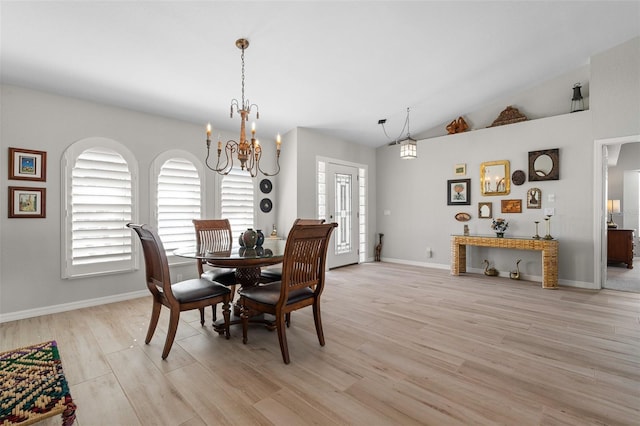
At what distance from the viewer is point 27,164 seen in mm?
3188

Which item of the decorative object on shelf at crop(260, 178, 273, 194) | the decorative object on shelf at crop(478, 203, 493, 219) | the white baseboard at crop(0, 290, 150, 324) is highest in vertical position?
the decorative object on shelf at crop(260, 178, 273, 194)

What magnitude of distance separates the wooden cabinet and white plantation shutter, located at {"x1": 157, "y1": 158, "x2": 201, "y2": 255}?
25.4 feet

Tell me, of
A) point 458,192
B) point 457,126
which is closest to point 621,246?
point 458,192

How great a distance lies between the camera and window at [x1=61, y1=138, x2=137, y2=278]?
3.42 meters

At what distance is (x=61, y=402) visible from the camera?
1750mm

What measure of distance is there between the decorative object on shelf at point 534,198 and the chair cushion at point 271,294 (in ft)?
14.2

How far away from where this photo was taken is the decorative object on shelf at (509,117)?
5.05 m

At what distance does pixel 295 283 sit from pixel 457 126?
193 inches

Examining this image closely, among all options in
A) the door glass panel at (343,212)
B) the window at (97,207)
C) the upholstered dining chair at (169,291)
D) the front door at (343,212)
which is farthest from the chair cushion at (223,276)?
the door glass panel at (343,212)

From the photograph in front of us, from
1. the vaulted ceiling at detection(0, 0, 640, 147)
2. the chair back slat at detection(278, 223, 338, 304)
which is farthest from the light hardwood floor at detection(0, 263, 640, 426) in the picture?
the vaulted ceiling at detection(0, 0, 640, 147)

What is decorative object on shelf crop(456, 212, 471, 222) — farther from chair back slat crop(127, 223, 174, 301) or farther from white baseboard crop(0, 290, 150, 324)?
white baseboard crop(0, 290, 150, 324)

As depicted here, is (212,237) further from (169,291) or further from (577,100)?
(577,100)

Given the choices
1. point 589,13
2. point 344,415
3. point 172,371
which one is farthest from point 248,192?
point 589,13

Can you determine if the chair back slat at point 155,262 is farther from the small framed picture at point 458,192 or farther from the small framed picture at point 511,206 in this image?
the small framed picture at point 511,206
